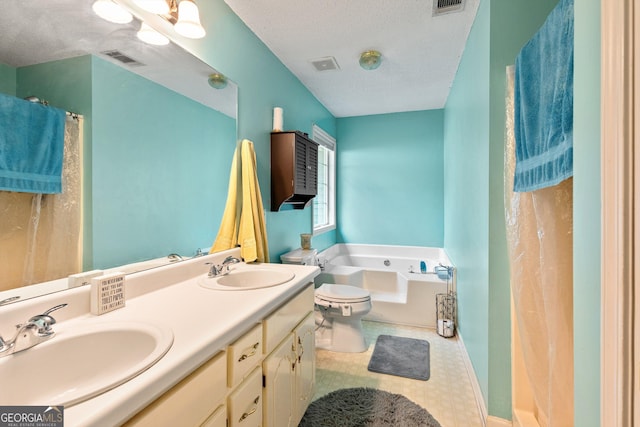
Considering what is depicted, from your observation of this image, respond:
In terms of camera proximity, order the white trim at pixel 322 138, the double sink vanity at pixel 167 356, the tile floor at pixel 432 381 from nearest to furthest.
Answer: the double sink vanity at pixel 167 356 → the tile floor at pixel 432 381 → the white trim at pixel 322 138

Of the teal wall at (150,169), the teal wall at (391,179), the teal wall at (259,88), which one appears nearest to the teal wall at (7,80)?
the teal wall at (150,169)

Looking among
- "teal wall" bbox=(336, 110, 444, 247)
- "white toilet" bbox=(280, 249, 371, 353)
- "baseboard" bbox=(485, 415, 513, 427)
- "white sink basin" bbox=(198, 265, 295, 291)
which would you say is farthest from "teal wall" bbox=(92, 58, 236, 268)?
"teal wall" bbox=(336, 110, 444, 247)

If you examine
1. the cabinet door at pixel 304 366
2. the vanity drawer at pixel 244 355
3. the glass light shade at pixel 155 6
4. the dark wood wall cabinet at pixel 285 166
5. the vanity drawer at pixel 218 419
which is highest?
the glass light shade at pixel 155 6

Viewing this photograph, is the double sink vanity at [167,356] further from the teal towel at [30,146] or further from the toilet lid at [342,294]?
the toilet lid at [342,294]

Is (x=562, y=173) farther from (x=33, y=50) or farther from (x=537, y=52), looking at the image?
(x=33, y=50)

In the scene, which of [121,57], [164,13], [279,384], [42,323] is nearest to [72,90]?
[121,57]

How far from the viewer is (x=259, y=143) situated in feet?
6.90
